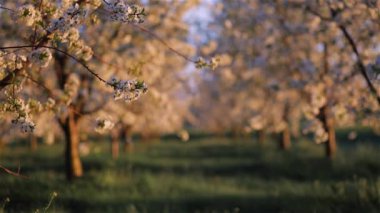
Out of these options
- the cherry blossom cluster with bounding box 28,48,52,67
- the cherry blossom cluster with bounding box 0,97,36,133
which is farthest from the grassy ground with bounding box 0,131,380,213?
the cherry blossom cluster with bounding box 28,48,52,67

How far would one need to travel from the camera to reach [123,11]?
239 inches

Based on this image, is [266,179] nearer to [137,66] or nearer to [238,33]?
[238,33]

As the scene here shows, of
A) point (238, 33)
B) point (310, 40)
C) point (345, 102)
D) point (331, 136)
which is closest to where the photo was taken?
point (345, 102)

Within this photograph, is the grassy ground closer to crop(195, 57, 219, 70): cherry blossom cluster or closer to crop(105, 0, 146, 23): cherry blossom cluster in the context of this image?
crop(195, 57, 219, 70): cherry blossom cluster

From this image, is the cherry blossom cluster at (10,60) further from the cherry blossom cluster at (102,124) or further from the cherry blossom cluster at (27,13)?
the cherry blossom cluster at (102,124)

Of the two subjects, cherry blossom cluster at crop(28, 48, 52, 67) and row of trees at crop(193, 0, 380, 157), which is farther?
row of trees at crop(193, 0, 380, 157)

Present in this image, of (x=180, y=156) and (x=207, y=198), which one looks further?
(x=180, y=156)

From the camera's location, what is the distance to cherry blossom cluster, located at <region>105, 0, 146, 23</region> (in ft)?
19.9

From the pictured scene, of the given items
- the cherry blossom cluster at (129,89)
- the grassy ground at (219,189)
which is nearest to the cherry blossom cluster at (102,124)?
the cherry blossom cluster at (129,89)

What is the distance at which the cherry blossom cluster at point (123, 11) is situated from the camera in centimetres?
605

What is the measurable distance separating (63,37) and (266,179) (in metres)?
14.8

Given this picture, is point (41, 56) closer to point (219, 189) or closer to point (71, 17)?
point (71, 17)

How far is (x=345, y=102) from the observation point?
556 inches

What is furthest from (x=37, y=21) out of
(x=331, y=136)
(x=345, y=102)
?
(x=331, y=136)
